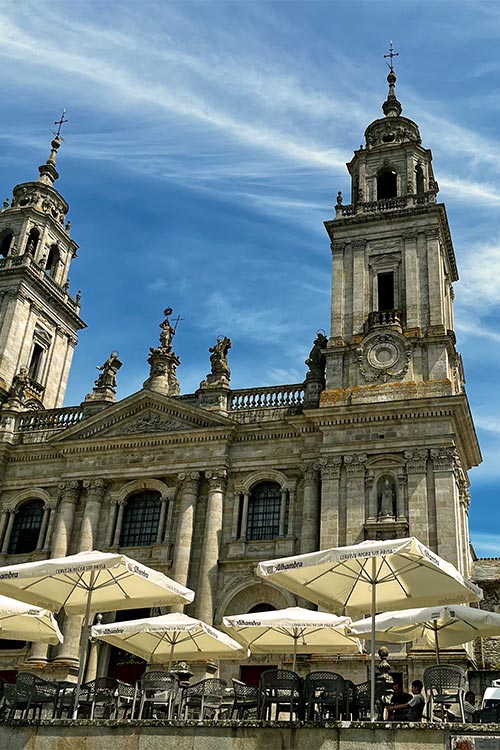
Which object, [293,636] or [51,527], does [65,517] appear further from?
[293,636]

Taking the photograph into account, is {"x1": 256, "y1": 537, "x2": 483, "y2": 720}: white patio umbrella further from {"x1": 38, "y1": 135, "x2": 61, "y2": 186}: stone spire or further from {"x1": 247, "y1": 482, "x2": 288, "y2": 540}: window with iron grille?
{"x1": 38, "y1": 135, "x2": 61, "y2": 186}: stone spire

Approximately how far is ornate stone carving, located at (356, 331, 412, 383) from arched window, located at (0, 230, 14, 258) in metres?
22.2

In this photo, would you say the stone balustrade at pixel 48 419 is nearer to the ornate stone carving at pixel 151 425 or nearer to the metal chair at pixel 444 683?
the ornate stone carving at pixel 151 425

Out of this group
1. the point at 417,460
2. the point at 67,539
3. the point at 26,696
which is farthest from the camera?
the point at 67,539

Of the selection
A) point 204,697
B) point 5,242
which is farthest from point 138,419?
point 204,697

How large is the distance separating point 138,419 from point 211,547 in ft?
23.2

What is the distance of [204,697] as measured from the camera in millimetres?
16188

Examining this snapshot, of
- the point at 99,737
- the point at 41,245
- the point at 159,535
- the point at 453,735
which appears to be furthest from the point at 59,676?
the point at 41,245

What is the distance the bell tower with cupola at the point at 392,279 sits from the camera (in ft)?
101

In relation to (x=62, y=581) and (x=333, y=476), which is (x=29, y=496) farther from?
(x=62, y=581)

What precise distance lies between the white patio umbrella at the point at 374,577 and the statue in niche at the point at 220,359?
17.8 meters

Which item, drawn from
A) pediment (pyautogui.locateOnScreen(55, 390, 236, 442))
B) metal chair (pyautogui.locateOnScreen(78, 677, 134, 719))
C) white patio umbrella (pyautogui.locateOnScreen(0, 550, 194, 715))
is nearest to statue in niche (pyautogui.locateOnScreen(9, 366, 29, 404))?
pediment (pyautogui.locateOnScreen(55, 390, 236, 442))

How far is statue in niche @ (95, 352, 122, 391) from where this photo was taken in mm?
36688

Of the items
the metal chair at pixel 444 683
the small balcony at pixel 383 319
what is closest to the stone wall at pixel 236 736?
the metal chair at pixel 444 683
